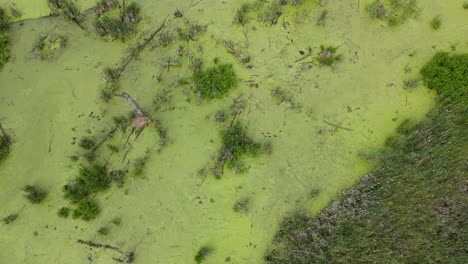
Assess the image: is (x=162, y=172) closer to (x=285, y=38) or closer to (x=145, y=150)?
(x=145, y=150)

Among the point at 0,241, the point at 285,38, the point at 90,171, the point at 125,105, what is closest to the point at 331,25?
the point at 285,38

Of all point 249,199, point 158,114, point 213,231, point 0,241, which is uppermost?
point 158,114

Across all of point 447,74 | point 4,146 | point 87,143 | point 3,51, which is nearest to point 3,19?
point 3,51

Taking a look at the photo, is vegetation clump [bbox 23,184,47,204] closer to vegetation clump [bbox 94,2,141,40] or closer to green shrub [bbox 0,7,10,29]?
vegetation clump [bbox 94,2,141,40]

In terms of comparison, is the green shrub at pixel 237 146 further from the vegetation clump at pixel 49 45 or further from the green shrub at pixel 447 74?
the vegetation clump at pixel 49 45

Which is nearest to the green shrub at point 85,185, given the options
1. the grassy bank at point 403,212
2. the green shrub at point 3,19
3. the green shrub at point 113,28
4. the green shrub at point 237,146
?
the green shrub at point 237,146

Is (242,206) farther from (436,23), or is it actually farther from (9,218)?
(436,23)
